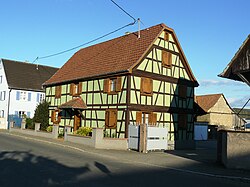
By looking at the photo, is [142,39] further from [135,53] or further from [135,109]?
[135,109]

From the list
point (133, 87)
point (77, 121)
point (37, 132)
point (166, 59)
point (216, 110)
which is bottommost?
point (37, 132)

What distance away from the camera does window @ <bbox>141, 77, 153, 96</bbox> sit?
930 inches

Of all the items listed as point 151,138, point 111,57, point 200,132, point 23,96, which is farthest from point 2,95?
point 151,138

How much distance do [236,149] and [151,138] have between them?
7434 millimetres

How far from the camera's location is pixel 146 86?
78.5ft

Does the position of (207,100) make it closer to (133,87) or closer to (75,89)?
(75,89)

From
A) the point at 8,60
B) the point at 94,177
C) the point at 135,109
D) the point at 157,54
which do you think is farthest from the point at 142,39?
the point at 8,60

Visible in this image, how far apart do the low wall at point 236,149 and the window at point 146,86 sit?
32.2 feet

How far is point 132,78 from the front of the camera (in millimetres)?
22984

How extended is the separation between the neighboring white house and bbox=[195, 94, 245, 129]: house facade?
24.8m

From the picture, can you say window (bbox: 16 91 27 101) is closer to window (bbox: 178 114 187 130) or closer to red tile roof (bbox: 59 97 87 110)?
red tile roof (bbox: 59 97 87 110)

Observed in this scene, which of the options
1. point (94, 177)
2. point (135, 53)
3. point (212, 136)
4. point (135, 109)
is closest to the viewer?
point (94, 177)

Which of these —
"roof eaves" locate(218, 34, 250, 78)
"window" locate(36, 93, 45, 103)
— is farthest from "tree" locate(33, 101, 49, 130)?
"roof eaves" locate(218, 34, 250, 78)

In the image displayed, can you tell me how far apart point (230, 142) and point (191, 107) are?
555 inches
